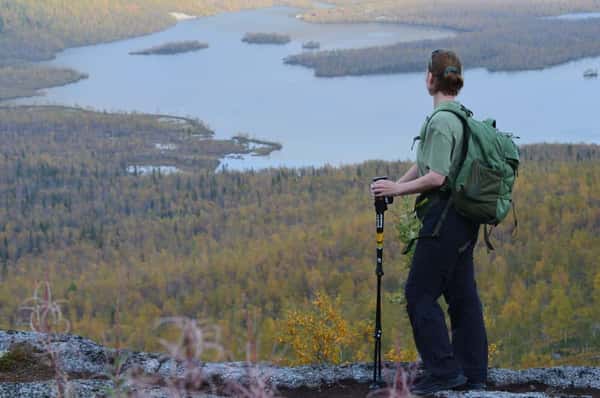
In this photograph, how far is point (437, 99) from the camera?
243 inches

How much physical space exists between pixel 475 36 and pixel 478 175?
144442 mm

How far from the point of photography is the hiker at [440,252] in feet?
19.6

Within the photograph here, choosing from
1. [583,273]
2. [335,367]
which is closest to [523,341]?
[583,273]

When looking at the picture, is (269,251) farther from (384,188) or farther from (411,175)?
(384,188)

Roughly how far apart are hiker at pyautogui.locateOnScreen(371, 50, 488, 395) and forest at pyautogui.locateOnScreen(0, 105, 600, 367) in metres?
4.04

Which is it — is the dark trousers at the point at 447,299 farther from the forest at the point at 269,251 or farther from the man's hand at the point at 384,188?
the forest at the point at 269,251

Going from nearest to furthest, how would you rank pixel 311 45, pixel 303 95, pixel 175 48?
pixel 303 95, pixel 175 48, pixel 311 45

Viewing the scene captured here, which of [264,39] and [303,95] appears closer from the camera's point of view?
[303,95]

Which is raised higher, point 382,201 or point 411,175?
point 411,175

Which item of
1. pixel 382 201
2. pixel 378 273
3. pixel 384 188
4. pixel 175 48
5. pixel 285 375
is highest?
pixel 175 48

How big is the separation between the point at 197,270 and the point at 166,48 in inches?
3374

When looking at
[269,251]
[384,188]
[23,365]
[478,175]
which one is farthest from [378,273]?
[269,251]

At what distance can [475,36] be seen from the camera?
479ft

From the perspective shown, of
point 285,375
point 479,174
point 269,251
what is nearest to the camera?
point 479,174
